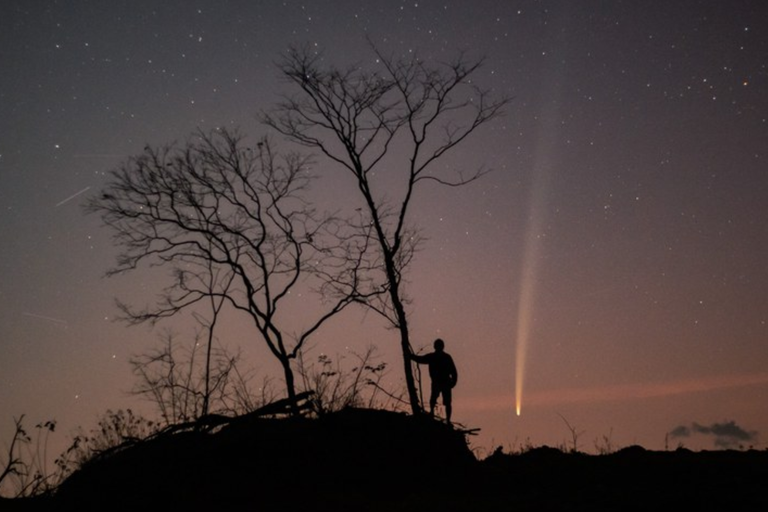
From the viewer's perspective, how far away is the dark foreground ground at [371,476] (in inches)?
343

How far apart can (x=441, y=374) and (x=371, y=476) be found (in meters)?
5.21

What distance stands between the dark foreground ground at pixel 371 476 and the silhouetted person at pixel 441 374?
3.15m

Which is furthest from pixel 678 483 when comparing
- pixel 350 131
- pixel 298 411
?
pixel 350 131

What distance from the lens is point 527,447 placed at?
14.0m

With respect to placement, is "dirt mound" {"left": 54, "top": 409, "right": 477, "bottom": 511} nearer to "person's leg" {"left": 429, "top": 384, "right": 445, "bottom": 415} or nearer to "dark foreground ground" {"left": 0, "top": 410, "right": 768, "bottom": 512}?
"dark foreground ground" {"left": 0, "top": 410, "right": 768, "bottom": 512}

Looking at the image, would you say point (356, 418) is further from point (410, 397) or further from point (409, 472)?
Result: point (410, 397)

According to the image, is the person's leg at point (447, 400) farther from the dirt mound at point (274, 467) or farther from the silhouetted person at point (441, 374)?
the dirt mound at point (274, 467)

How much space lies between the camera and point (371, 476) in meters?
10.2

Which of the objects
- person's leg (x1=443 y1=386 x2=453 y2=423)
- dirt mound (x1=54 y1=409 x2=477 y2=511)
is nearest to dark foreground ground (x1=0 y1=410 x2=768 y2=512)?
dirt mound (x1=54 y1=409 x2=477 y2=511)

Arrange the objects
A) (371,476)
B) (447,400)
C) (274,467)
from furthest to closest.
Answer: (447,400), (371,476), (274,467)

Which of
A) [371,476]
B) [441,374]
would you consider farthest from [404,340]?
[371,476]

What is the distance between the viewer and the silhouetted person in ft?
49.7

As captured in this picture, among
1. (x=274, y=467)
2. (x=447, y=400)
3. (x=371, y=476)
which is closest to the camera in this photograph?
(x=274, y=467)

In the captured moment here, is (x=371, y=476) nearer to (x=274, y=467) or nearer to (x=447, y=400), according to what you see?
(x=274, y=467)
